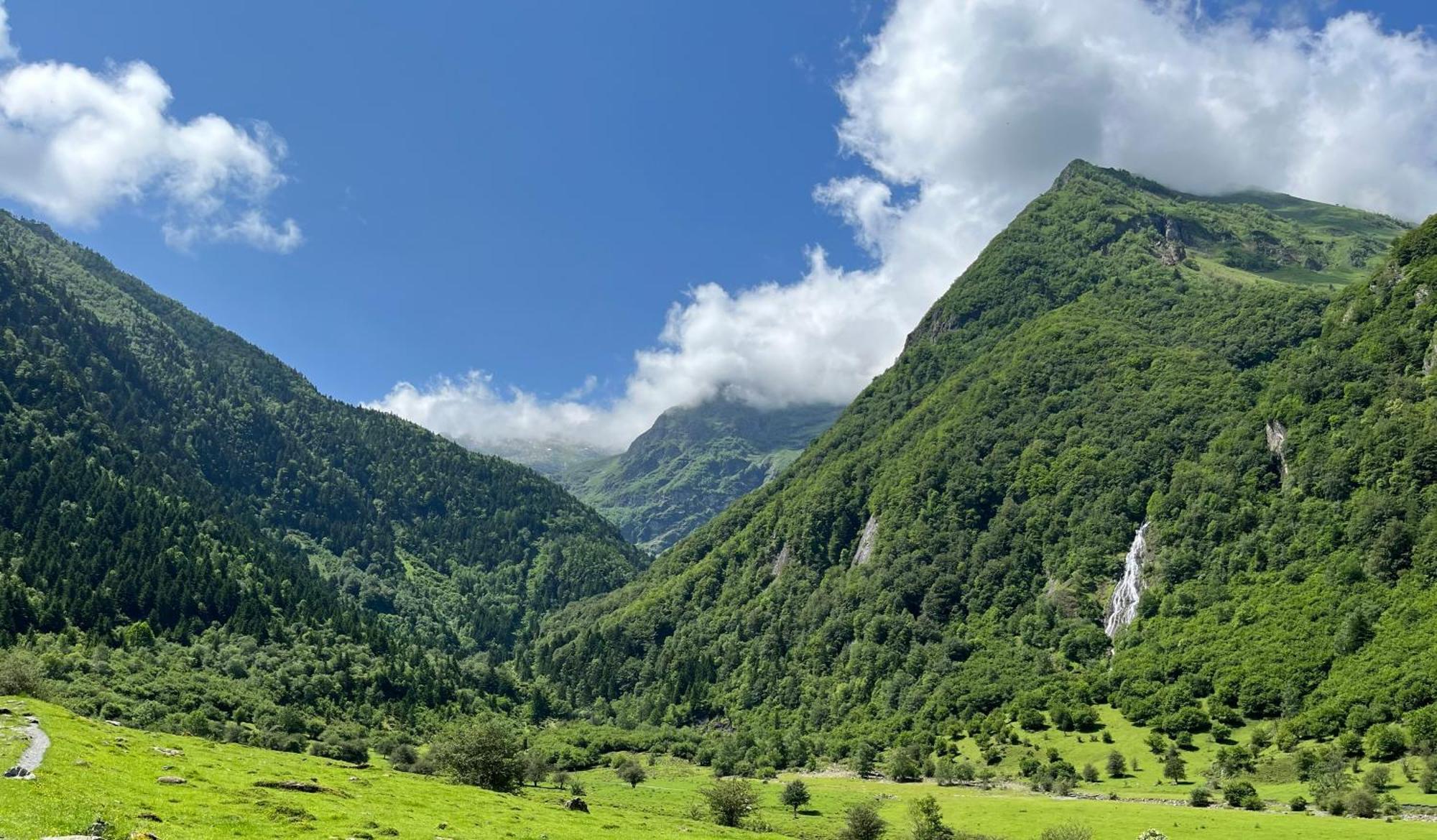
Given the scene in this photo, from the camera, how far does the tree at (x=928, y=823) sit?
112750 millimetres

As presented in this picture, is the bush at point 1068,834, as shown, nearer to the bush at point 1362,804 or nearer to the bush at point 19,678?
the bush at point 1362,804

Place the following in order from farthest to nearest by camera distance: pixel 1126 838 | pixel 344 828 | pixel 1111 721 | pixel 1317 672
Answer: pixel 1111 721 → pixel 1317 672 → pixel 1126 838 → pixel 344 828

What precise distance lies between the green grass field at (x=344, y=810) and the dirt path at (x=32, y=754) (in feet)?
2.36

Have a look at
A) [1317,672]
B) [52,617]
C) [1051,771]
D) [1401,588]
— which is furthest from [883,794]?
[52,617]

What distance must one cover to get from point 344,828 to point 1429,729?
159 meters

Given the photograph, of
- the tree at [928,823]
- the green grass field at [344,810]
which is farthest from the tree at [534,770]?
the tree at [928,823]

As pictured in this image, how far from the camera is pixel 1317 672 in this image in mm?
166000

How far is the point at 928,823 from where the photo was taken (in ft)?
382

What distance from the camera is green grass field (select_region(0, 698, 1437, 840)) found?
44344 millimetres

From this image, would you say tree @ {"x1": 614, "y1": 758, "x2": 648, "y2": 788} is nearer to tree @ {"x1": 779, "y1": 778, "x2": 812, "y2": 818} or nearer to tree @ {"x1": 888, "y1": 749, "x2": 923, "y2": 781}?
tree @ {"x1": 779, "y1": 778, "x2": 812, "y2": 818}

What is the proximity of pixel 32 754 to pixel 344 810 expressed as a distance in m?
19.8

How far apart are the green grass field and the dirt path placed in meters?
0.72

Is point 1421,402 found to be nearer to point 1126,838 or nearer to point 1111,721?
point 1111,721

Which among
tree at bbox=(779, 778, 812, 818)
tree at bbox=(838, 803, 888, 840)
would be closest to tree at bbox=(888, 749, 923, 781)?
tree at bbox=(779, 778, 812, 818)
